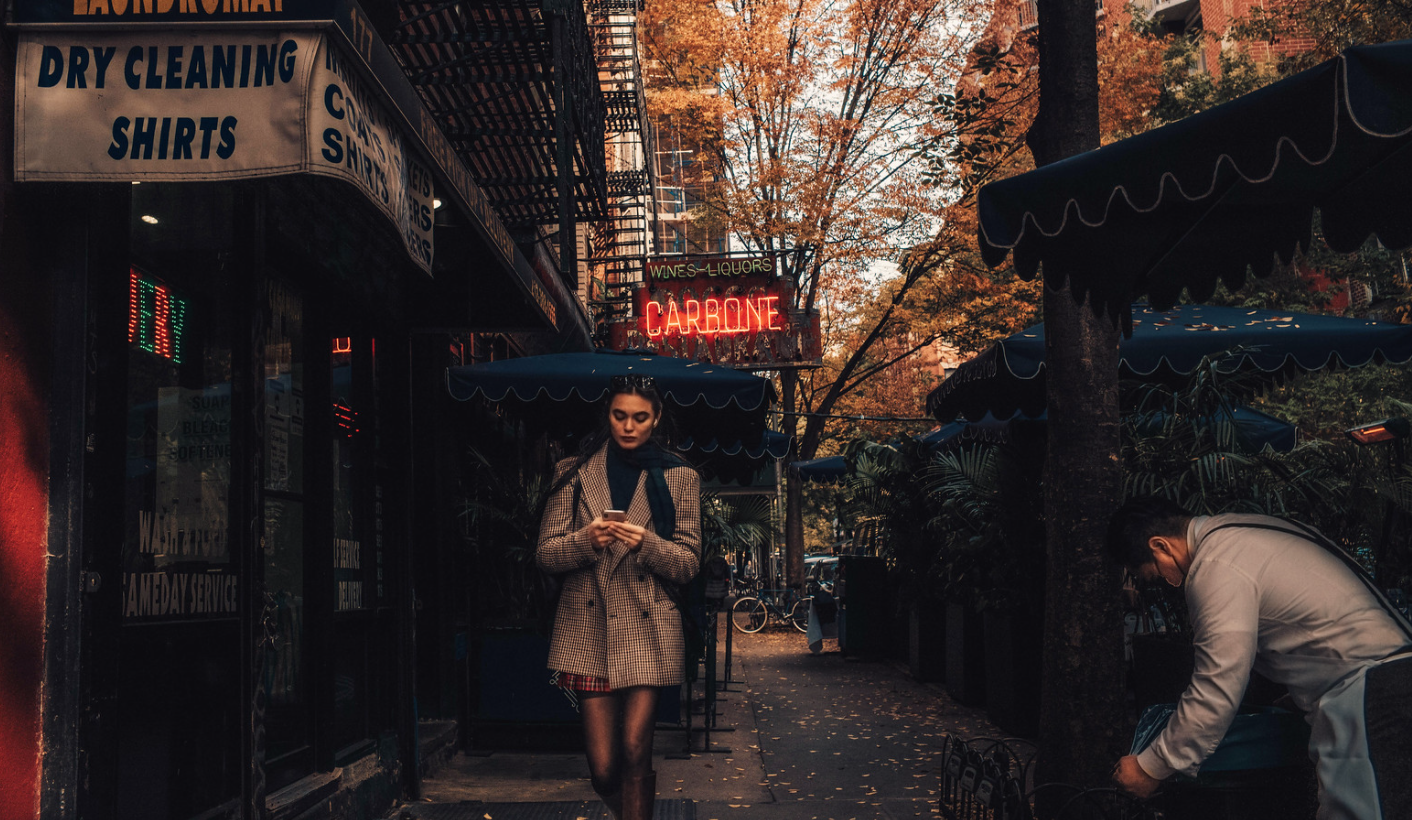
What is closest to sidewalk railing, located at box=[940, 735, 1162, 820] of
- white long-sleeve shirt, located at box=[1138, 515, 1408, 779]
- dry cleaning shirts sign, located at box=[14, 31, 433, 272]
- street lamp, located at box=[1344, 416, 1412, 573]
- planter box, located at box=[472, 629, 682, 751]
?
white long-sleeve shirt, located at box=[1138, 515, 1408, 779]

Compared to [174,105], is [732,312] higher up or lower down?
higher up

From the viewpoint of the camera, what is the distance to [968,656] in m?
10.4

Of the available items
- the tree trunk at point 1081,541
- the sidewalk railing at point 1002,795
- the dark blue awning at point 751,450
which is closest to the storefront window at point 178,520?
the sidewalk railing at point 1002,795

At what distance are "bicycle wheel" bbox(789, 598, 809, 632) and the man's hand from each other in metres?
20.3

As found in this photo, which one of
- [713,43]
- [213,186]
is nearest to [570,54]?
[213,186]

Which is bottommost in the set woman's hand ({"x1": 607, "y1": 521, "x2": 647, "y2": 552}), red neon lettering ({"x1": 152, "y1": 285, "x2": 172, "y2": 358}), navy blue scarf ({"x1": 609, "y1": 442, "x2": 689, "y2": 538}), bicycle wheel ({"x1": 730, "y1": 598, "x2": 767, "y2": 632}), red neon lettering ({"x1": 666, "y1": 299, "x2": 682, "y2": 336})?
bicycle wheel ({"x1": 730, "y1": 598, "x2": 767, "y2": 632})

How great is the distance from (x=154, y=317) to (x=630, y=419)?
1.79 meters

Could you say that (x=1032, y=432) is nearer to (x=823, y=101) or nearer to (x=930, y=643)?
(x=930, y=643)

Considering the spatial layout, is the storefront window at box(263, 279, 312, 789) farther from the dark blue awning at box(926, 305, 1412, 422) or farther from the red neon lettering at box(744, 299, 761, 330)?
the red neon lettering at box(744, 299, 761, 330)

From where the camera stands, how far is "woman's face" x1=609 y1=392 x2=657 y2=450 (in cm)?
433

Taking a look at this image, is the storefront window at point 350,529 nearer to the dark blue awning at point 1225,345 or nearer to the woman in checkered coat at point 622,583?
the woman in checkered coat at point 622,583

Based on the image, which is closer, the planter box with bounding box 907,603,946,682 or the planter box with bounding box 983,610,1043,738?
the planter box with bounding box 983,610,1043,738

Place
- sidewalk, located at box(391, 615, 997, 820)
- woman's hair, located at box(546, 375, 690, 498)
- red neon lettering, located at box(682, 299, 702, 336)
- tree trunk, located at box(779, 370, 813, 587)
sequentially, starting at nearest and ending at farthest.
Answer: woman's hair, located at box(546, 375, 690, 498)
sidewalk, located at box(391, 615, 997, 820)
red neon lettering, located at box(682, 299, 702, 336)
tree trunk, located at box(779, 370, 813, 587)

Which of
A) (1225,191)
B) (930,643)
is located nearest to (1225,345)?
(1225,191)
